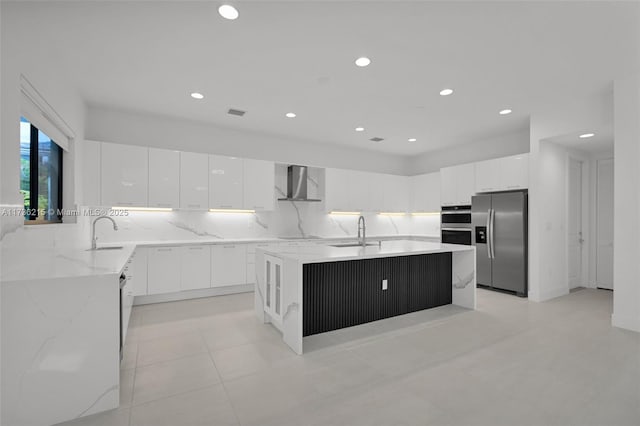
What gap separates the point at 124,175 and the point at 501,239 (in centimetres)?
568

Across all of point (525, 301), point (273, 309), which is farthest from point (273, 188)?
point (525, 301)

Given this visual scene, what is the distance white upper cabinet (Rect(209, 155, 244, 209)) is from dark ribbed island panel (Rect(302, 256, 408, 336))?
96.3 inches

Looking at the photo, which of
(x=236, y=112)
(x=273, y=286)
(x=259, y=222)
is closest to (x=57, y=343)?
(x=273, y=286)

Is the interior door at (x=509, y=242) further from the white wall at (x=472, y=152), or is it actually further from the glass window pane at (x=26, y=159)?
the glass window pane at (x=26, y=159)

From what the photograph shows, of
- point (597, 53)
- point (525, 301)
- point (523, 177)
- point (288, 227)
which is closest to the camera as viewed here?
point (597, 53)

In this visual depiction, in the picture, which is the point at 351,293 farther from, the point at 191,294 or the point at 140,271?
the point at 140,271

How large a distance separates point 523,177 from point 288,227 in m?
3.99

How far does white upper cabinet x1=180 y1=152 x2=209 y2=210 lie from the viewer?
4626mm

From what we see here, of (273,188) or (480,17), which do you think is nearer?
(480,17)

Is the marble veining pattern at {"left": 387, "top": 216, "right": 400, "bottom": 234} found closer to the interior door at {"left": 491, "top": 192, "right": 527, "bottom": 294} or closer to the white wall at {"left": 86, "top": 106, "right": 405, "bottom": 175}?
the white wall at {"left": 86, "top": 106, "right": 405, "bottom": 175}

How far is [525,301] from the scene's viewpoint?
14.3 feet

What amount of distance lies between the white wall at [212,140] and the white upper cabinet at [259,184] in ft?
1.21

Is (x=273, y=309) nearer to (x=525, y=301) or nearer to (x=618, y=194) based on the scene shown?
(x=525, y=301)

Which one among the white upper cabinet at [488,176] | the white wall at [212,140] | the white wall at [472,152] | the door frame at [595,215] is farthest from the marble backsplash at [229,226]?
the door frame at [595,215]
